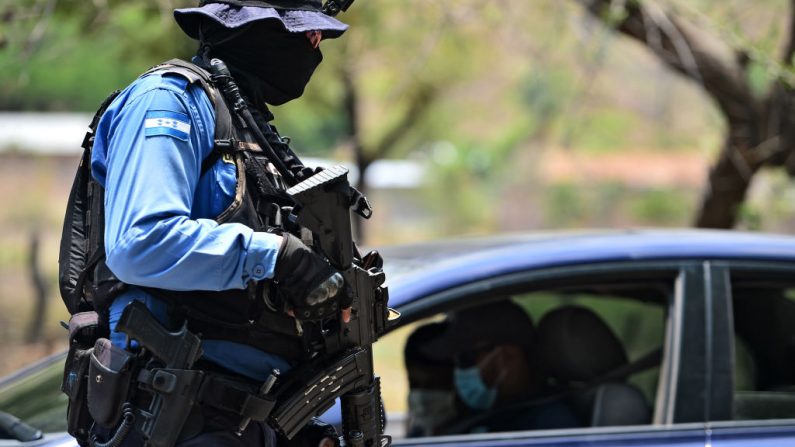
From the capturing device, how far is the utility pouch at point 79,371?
6.47 feet

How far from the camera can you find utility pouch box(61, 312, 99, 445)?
1.97 meters

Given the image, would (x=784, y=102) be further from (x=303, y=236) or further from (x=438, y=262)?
(x=303, y=236)

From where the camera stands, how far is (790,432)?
2.79 m

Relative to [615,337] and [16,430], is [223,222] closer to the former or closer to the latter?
[16,430]

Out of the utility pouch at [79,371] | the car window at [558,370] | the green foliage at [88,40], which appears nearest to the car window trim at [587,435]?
the car window at [558,370]

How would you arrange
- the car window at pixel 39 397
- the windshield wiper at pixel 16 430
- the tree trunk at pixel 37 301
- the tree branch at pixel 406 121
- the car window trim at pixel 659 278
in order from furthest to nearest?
the tree branch at pixel 406 121 < the tree trunk at pixel 37 301 < the car window trim at pixel 659 278 < the car window at pixel 39 397 < the windshield wiper at pixel 16 430

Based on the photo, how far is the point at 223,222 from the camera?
1892 millimetres

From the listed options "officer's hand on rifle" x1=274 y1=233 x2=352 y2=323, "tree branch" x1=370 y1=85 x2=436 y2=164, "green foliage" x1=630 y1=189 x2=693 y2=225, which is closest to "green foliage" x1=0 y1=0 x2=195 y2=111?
"tree branch" x1=370 y1=85 x2=436 y2=164

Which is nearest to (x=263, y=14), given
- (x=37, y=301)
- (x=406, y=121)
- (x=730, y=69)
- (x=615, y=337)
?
(x=615, y=337)

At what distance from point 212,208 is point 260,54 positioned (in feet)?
1.21

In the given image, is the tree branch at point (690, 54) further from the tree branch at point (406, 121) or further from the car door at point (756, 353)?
the tree branch at point (406, 121)

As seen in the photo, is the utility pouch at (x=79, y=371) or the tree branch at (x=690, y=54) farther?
the tree branch at (x=690, y=54)

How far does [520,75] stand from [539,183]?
176 inches

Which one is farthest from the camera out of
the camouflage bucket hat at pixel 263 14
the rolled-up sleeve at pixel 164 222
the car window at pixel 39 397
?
the car window at pixel 39 397
